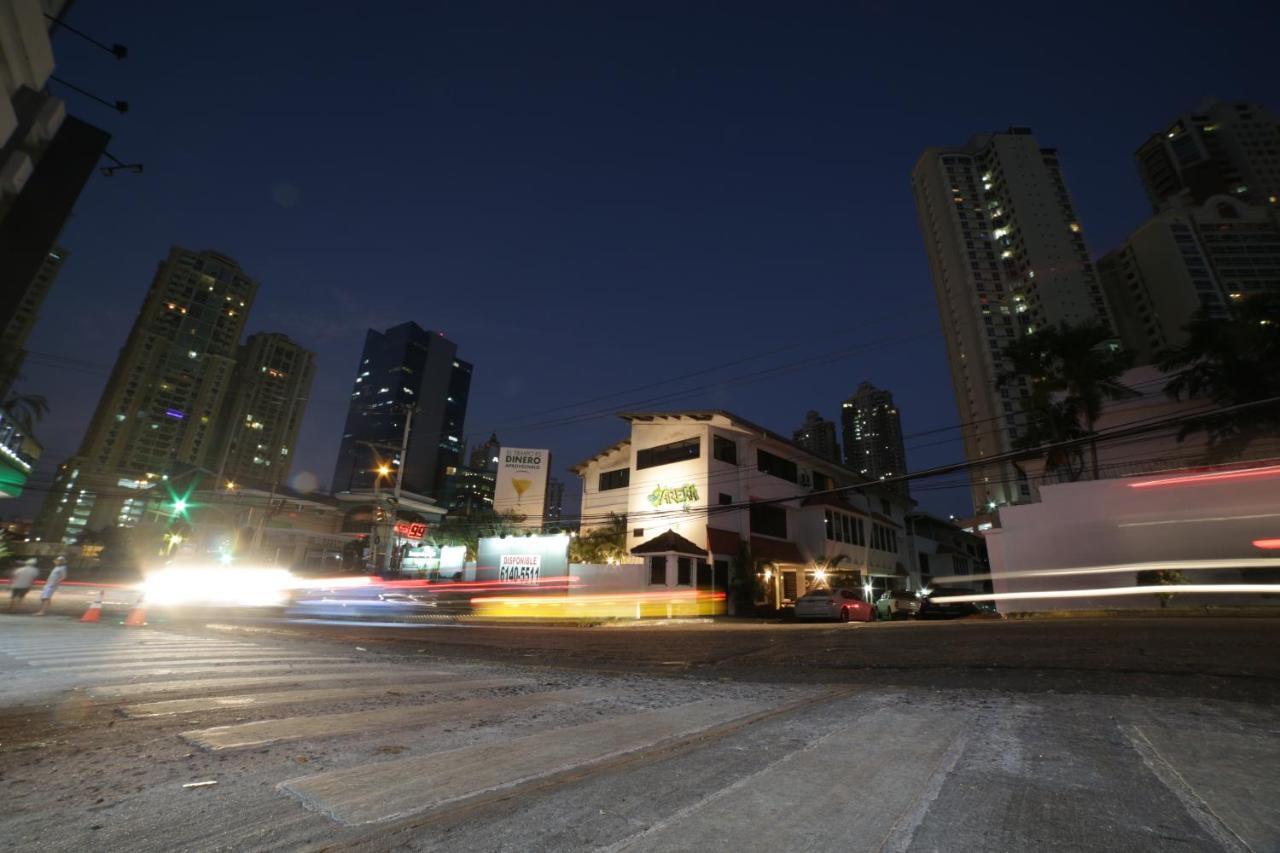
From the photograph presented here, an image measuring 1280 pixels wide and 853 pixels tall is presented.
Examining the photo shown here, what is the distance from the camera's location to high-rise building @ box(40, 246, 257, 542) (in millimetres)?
93625

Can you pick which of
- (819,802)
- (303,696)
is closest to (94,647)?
(303,696)

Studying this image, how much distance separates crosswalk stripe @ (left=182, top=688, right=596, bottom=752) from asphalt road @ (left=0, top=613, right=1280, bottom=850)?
3 cm

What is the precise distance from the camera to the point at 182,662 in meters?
5.99

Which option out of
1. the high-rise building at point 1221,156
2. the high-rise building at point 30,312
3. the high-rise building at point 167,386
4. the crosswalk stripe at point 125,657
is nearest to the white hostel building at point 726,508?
the crosswalk stripe at point 125,657


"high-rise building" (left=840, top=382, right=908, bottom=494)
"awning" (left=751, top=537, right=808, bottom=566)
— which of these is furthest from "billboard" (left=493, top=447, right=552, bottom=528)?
"high-rise building" (left=840, top=382, right=908, bottom=494)

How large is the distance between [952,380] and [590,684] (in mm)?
103390

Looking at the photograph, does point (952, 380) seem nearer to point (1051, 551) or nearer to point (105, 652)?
point (1051, 551)

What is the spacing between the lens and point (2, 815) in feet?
5.96

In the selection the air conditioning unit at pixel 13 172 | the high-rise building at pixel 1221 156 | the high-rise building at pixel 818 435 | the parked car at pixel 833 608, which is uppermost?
the high-rise building at pixel 1221 156

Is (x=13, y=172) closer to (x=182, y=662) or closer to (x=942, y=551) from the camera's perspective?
(x=182, y=662)

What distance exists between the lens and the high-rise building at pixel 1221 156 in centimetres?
9812

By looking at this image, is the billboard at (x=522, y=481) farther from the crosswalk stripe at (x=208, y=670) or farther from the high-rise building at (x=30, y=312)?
the crosswalk stripe at (x=208, y=670)

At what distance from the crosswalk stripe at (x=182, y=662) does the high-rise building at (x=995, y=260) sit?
286 feet

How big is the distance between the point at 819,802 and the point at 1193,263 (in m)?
124
